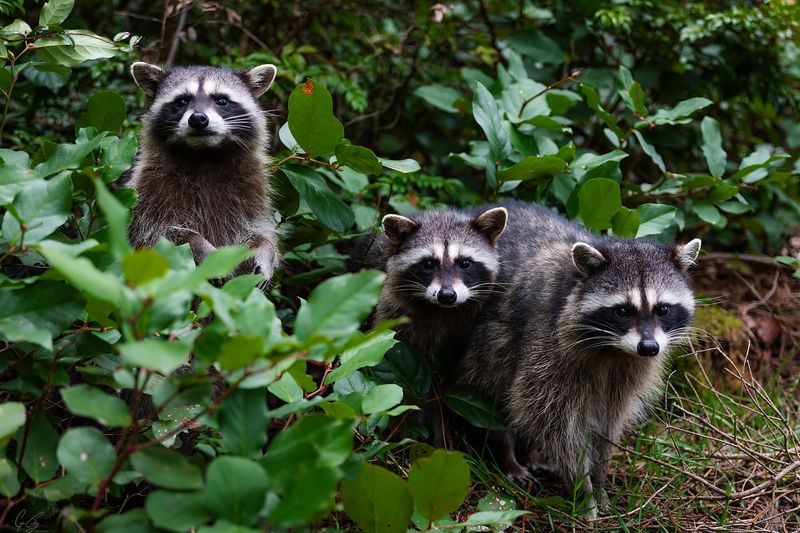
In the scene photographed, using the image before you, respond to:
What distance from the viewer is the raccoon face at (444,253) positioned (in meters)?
4.60

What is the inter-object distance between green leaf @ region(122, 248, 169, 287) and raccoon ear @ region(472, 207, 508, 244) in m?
2.78

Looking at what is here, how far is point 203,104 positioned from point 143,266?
2.46 meters

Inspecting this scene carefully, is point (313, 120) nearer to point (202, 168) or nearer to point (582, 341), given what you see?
point (202, 168)

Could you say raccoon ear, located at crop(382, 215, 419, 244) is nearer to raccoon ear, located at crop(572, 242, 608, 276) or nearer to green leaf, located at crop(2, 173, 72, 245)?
raccoon ear, located at crop(572, 242, 608, 276)

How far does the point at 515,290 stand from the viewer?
4570 mm

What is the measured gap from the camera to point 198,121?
4148 millimetres

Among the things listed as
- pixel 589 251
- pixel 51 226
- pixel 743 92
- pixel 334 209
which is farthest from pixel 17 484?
pixel 743 92

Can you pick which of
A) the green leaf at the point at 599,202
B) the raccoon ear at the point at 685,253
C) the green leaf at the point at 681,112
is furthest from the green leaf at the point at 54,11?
the green leaf at the point at 681,112

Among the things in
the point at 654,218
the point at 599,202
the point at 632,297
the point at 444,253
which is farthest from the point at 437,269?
the point at 654,218

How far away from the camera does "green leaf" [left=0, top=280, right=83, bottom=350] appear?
8.62 feet

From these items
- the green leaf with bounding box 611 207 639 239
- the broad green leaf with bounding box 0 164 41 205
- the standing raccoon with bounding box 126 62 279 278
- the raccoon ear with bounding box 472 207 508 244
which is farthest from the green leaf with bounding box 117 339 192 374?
the green leaf with bounding box 611 207 639 239

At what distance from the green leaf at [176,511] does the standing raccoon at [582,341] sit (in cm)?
228

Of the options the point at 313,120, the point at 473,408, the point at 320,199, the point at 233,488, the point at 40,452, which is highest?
the point at 313,120

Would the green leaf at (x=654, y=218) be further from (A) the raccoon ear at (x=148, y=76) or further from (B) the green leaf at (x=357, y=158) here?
(A) the raccoon ear at (x=148, y=76)
